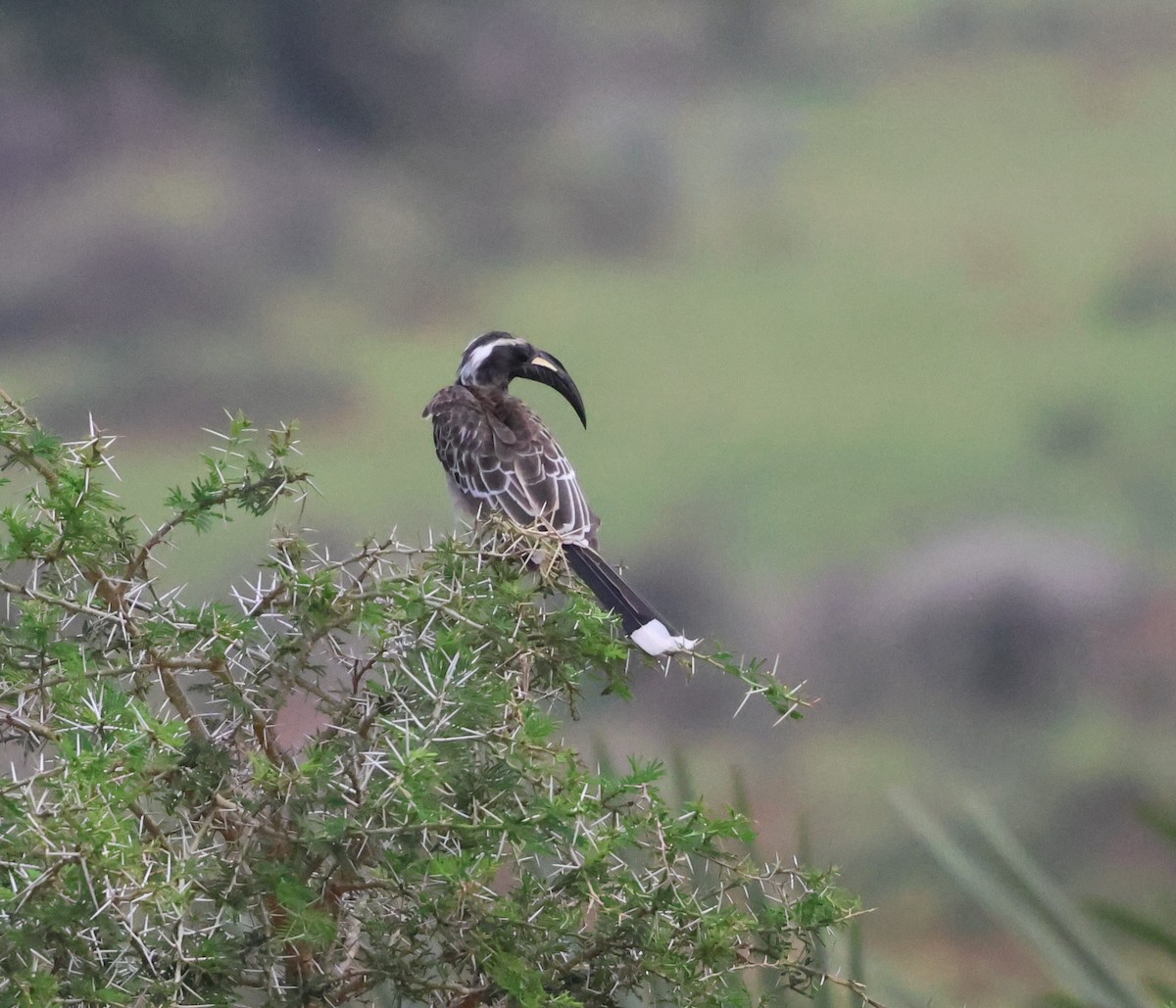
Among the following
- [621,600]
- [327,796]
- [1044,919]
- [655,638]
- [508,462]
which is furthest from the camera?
[508,462]

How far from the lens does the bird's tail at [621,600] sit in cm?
163

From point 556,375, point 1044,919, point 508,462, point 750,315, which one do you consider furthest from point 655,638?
point 750,315

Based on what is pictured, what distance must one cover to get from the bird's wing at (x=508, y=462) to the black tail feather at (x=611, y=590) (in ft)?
0.63

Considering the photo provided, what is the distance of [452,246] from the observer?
2.80m

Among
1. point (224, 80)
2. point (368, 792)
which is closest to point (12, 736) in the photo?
point (368, 792)

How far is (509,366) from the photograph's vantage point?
2.31m

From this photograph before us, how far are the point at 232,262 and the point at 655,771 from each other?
6.56ft

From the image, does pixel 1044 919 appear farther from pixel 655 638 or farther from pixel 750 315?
pixel 750 315

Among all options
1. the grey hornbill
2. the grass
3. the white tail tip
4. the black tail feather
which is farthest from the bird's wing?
the grass

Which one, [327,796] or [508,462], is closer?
[327,796]

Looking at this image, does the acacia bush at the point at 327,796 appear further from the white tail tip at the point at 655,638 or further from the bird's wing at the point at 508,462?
the bird's wing at the point at 508,462

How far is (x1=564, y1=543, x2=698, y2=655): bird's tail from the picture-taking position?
5.35 feet

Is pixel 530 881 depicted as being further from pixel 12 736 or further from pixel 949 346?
pixel 949 346

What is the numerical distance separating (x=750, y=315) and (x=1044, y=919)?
130 cm
